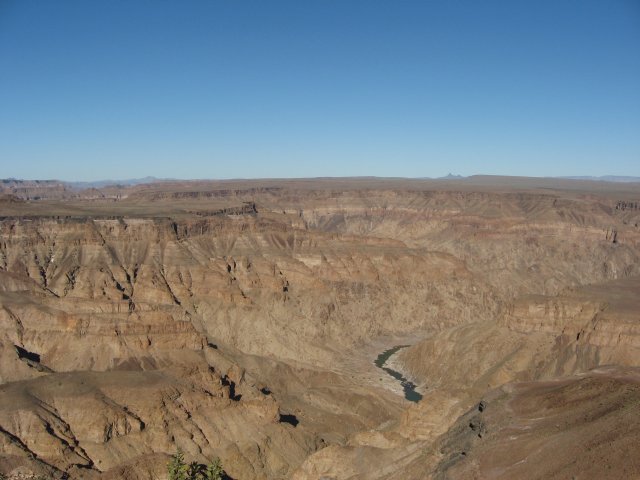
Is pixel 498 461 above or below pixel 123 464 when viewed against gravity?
above

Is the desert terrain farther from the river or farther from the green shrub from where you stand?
the green shrub

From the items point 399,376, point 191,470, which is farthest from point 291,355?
point 191,470

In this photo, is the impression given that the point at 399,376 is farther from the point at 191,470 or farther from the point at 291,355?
the point at 191,470

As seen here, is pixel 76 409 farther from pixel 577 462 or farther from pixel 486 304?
pixel 486 304

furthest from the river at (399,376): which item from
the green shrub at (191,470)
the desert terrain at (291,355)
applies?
the green shrub at (191,470)

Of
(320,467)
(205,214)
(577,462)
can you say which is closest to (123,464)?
(320,467)

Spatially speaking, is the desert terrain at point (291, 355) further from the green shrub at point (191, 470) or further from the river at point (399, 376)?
the green shrub at point (191, 470)

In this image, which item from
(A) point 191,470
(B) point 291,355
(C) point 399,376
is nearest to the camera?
(A) point 191,470

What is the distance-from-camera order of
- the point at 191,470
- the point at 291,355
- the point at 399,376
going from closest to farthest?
the point at 191,470
the point at 399,376
the point at 291,355
